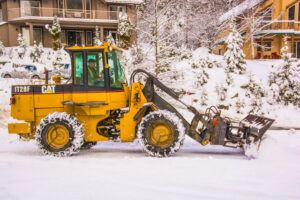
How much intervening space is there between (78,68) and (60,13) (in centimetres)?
2775

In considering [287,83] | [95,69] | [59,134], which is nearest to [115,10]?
[287,83]

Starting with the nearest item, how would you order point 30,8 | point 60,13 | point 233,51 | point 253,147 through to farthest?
point 253,147, point 233,51, point 30,8, point 60,13

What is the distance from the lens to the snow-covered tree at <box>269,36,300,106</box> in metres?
15.4

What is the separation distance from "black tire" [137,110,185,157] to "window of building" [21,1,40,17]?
29201mm

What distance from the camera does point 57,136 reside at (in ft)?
22.3

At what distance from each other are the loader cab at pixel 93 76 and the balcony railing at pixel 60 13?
2672cm

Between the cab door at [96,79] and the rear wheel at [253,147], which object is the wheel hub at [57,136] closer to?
the cab door at [96,79]

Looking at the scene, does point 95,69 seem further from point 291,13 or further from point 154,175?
point 291,13

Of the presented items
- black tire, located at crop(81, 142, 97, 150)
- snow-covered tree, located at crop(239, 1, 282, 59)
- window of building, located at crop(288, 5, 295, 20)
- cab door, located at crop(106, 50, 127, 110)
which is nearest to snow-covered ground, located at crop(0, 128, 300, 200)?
black tire, located at crop(81, 142, 97, 150)

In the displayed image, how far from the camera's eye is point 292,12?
2552 cm

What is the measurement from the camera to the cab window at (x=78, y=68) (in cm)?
680

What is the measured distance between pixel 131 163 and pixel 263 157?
10.6 ft

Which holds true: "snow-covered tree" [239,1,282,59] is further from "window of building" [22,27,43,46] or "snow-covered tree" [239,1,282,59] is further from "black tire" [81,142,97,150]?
"window of building" [22,27,43,46]

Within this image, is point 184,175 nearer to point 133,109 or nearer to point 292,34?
point 133,109
